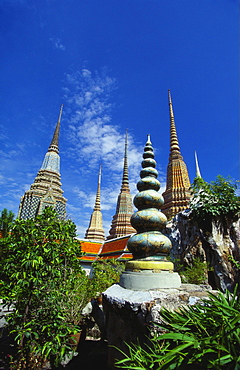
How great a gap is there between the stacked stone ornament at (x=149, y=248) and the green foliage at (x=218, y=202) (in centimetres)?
493

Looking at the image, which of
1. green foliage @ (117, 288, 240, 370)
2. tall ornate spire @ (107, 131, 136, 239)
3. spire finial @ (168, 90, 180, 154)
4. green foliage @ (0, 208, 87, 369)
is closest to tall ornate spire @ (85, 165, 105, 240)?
tall ornate spire @ (107, 131, 136, 239)

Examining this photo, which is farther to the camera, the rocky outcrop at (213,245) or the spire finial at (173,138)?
the spire finial at (173,138)

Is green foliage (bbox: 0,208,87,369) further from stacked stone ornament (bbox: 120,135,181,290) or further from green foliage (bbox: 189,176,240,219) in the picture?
green foliage (bbox: 189,176,240,219)

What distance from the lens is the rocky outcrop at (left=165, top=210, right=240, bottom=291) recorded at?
721cm

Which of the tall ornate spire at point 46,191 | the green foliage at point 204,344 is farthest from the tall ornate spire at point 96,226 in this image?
the green foliage at point 204,344

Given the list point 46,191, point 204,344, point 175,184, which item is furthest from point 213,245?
point 46,191

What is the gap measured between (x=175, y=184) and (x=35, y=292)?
1687 centimetres

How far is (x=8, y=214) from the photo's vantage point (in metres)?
11.8

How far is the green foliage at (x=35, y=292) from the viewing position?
3.01 m

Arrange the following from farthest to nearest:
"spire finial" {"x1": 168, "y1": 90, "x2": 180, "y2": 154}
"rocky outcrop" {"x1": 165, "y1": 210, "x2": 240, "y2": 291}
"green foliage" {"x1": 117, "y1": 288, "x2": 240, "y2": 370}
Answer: "spire finial" {"x1": 168, "y1": 90, "x2": 180, "y2": 154} → "rocky outcrop" {"x1": 165, "y1": 210, "x2": 240, "y2": 291} → "green foliage" {"x1": 117, "y1": 288, "x2": 240, "y2": 370}

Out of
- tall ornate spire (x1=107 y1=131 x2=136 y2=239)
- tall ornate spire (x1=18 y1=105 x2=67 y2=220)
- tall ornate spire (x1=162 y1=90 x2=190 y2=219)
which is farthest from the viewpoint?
tall ornate spire (x1=107 y1=131 x2=136 y2=239)

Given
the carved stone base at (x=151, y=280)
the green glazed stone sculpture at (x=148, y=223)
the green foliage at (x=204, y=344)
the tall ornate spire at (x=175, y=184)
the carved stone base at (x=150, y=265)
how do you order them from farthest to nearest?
the tall ornate spire at (x=175, y=184)
the green glazed stone sculpture at (x=148, y=223)
the carved stone base at (x=150, y=265)
the carved stone base at (x=151, y=280)
the green foliage at (x=204, y=344)

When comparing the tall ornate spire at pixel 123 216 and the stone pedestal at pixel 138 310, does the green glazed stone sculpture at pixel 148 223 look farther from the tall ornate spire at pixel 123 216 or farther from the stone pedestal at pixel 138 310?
the tall ornate spire at pixel 123 216

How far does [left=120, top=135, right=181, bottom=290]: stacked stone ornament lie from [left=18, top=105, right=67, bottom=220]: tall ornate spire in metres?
18.7
